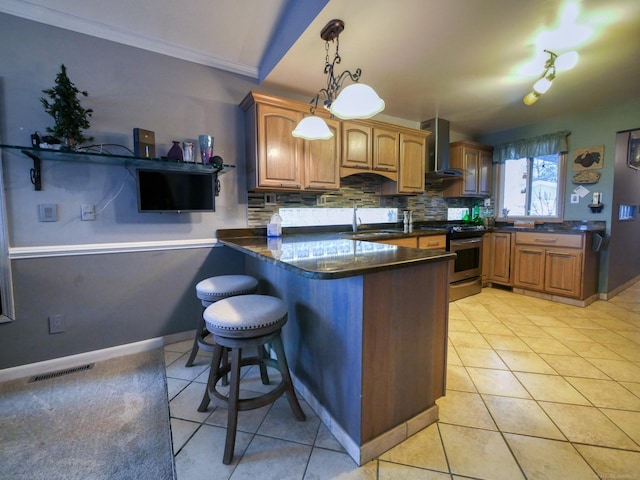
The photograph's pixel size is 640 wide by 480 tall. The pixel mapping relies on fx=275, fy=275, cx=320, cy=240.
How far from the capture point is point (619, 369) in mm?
1912

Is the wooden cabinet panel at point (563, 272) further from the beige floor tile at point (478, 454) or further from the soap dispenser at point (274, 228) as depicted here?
the soap dispenser at point (274, 228)

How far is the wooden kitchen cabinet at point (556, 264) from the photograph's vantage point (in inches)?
124

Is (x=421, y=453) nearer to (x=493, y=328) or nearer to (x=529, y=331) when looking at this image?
(x=493, y=328)

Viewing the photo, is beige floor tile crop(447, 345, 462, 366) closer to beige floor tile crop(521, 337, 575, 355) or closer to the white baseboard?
beige floor tile crop(521, 337, 575, 355)

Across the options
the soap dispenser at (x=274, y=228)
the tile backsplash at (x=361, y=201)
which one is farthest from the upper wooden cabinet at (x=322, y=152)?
the soap dispenser at (x=274, y=228)

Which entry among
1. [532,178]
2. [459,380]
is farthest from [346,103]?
[532,178]

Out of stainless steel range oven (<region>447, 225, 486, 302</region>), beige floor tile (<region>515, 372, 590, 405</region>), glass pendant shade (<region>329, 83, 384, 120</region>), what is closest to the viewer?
glass pendant shade (<region>329, 83, 384, 120</region>)

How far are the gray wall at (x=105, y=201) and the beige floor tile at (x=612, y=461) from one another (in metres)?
2.54

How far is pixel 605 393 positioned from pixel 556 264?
6.97ft

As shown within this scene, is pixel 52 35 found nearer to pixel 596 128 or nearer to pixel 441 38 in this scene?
pixel 441 38

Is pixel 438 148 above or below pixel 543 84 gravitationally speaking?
below

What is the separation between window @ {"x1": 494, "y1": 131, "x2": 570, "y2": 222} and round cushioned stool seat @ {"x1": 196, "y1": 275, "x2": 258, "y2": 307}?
4246mm

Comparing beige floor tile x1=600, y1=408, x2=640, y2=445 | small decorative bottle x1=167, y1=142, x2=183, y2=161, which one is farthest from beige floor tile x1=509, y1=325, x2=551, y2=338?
small decorative bottle x1=167, y1=142, x2=183, y2=161

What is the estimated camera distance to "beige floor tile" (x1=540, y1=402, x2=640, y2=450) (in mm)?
1311
